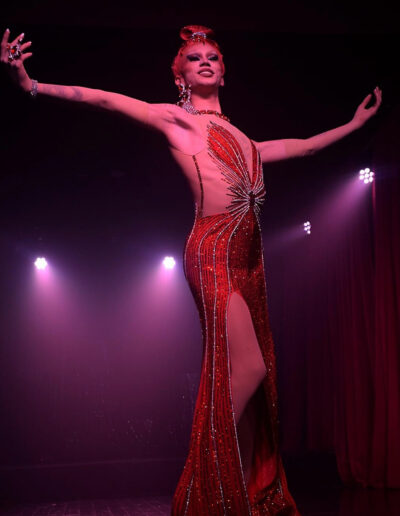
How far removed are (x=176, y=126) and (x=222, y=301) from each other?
0.73 metres

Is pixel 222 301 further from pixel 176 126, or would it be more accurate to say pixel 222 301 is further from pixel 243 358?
pixel 176 126

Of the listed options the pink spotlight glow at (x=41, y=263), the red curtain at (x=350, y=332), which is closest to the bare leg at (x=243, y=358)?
the red curtain at (x=350, y=332)

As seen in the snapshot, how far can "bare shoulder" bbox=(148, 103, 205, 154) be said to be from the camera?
84.6 inches

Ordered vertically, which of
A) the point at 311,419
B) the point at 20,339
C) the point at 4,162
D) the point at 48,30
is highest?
the point at 48,30

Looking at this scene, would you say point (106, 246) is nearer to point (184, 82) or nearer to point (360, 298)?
point (360, 298)

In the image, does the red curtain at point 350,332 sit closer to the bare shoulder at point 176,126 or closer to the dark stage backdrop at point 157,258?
the dark stage backdrop at point 157,258

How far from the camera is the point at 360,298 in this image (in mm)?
5703

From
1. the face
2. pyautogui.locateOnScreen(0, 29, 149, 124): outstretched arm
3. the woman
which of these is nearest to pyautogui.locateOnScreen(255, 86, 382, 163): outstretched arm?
the woman

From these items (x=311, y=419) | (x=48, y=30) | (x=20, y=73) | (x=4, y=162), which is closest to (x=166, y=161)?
→ (x=4, y=162)

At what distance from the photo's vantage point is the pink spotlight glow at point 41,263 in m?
8.89

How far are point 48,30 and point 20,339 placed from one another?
5.67 meters

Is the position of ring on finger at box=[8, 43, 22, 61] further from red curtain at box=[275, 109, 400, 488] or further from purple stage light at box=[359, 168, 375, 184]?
purple stage light at box=[359, 168, 375, 184]

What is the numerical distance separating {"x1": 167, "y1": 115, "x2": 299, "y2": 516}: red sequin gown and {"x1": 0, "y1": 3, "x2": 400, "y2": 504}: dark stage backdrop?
1.08 ft

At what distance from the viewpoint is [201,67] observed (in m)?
2.32
